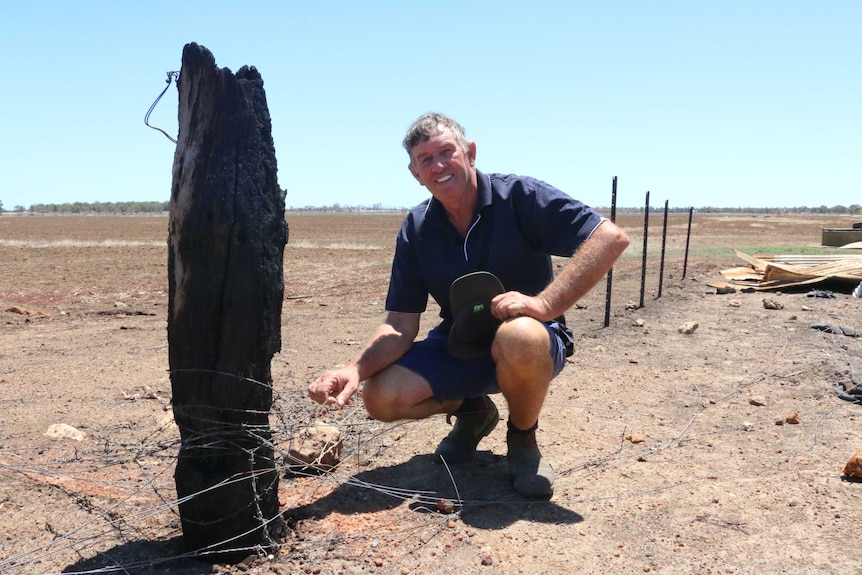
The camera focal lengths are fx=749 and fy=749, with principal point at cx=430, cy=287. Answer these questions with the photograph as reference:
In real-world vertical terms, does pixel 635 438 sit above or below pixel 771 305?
below

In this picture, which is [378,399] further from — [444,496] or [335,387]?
[444,496]

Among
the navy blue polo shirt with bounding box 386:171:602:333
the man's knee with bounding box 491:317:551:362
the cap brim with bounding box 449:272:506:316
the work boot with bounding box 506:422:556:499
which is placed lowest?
the work boot with bounding box 506:422:556:499

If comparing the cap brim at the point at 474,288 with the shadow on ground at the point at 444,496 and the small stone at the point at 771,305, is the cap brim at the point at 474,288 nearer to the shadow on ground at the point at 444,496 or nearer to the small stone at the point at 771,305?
the shadow on ground at the point at 444,496

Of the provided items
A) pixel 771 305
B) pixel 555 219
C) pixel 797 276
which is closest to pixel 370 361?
pixel 555 219

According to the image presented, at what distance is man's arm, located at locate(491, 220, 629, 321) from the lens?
324 centimetres

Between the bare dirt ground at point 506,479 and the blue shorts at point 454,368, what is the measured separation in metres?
0.43

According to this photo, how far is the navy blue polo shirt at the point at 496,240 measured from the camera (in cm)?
346

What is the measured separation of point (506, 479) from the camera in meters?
3.66

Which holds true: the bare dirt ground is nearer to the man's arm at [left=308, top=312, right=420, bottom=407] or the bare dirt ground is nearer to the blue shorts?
the man's arm at [left=308, top=312, right=420, bottom=407]

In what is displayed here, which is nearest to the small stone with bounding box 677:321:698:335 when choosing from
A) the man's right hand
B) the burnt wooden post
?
the man's right hand

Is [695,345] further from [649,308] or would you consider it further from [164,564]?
[164,564]

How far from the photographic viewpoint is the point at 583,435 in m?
4.33

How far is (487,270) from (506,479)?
3.37 ft

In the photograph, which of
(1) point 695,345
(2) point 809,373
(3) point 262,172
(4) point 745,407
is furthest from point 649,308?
(3) point 262,172
